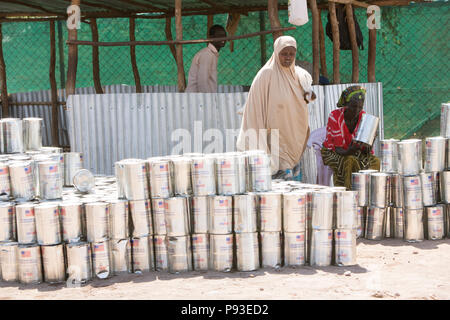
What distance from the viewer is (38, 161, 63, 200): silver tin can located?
17.0 ft

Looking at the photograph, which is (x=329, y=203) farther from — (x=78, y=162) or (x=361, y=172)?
(x=78, y=162)

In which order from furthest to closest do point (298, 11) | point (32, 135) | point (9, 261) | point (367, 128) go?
point (298, 11), point (367, 128), point (32, 135), point (9, 261)

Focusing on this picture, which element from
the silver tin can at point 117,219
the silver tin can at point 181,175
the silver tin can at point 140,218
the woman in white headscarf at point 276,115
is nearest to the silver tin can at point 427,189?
the woman in white headscarf at point 276,115

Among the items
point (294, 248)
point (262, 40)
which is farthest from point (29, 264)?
point (262, 40)

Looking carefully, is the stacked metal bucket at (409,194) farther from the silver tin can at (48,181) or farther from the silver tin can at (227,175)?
the silver tin can at (48,181)

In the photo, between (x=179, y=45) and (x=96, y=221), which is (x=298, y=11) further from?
(x=96, y=221)

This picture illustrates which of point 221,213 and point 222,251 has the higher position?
point 221,213

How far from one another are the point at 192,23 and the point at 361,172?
7.23 meters

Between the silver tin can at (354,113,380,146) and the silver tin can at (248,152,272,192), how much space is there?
5.84ft

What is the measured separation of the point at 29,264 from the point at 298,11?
13.4ft

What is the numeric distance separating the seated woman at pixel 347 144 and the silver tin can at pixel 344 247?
1861 mm

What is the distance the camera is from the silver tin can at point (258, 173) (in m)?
5.16

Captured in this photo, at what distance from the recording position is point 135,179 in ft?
16.4
